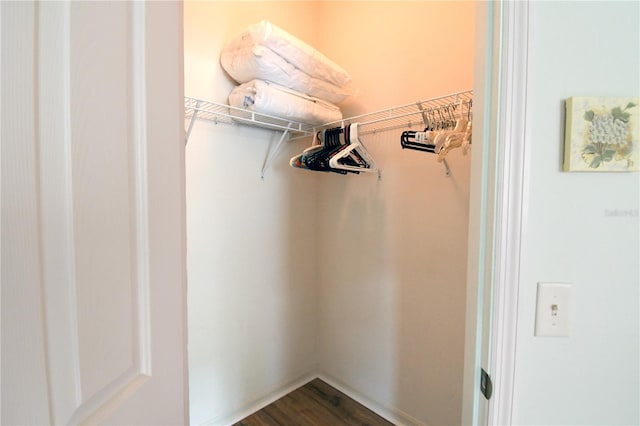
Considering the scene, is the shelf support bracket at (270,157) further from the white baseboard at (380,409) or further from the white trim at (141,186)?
the white baseboard at (380,409)

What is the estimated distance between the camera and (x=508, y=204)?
59 centimetres

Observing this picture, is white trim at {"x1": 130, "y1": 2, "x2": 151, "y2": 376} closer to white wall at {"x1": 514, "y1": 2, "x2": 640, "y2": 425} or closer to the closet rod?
white wall at {"x1": 514, "y1": 2, "x2": 640, "y2": 425}

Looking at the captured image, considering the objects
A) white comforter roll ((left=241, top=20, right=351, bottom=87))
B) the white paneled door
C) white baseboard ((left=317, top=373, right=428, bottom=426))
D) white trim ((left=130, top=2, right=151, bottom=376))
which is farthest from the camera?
white baseboard ((left=317, top=373, right=428, bottom=426))

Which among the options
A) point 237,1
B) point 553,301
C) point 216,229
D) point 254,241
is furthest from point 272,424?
point 237,1

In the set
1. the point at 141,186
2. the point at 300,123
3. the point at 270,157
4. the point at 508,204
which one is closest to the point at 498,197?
the point at 508,204

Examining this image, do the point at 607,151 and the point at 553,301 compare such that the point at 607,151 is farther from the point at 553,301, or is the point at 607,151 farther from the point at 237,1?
the point at 237,1

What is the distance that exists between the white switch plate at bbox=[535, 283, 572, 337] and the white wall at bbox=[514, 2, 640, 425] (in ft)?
0.05

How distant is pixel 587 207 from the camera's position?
1.94 feet

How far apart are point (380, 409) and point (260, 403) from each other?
811mm

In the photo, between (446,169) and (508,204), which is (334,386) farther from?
(508,204)

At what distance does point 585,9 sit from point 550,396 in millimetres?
852

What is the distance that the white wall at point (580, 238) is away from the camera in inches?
22.6

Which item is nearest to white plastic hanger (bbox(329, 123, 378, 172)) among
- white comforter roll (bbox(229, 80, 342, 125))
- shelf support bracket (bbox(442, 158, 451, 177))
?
white comforter roll (bbox(229, 80, 342, 125))

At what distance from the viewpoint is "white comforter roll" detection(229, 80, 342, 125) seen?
144 centimetres
